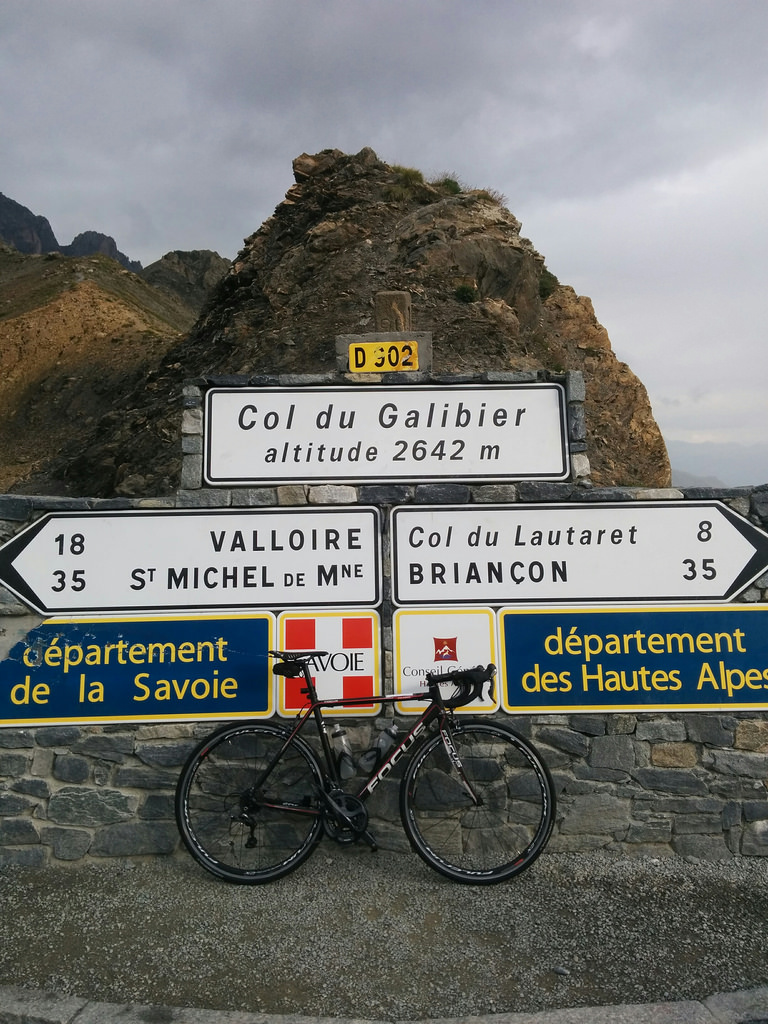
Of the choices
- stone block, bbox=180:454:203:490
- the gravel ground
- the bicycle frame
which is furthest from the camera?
stone block, bbox=180:454:203:490

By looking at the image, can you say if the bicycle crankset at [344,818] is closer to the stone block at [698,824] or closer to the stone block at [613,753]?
the stone block at [613,753]

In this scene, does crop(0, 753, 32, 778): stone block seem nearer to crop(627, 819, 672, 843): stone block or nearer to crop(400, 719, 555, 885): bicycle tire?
crop(400, 719, 555, 885): bicycle tire

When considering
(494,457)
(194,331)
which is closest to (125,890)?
(494,457)

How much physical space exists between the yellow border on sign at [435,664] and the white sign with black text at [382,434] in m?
0.92

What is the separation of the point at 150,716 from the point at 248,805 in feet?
2.94

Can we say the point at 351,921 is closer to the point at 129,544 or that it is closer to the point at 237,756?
the point at 237,756

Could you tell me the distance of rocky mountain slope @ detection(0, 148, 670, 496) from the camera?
47.8 ft

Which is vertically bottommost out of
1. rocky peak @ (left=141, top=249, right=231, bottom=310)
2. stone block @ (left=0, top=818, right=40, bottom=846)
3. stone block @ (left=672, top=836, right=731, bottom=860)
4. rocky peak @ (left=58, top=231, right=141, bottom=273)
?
stone block @ (left=672, top=836, right=731, bottom=860)

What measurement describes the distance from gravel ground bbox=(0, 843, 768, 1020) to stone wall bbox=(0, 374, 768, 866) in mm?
146

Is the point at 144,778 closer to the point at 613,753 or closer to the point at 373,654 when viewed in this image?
the point at 373,654

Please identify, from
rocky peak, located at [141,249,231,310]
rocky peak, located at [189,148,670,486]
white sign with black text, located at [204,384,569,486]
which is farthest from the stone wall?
rocky peak, located at [141,249,231,310]

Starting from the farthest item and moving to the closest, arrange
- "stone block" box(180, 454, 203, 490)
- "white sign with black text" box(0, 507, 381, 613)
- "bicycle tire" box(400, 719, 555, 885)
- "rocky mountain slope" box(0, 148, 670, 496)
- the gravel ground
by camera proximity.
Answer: "rocky mountain slope" box(0, 148, 670, 496), "stone block" box(180, 454, 203, 490), "white sign with black text" box(0, 507, 381, 613), "bicycle tire" box(400, 719, 555, 885), the gravel ground

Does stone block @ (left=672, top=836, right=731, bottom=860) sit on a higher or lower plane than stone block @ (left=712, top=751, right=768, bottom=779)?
lower

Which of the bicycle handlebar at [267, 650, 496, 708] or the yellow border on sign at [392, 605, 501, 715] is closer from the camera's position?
the bicycle handlebar at [267, 650, 496, 708]
